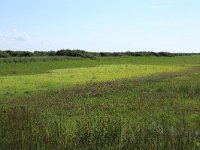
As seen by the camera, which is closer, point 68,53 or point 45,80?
point 45,80

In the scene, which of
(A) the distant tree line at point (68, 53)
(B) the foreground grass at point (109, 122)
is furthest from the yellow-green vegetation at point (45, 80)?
(A) the distant tree line at point (68, 53)

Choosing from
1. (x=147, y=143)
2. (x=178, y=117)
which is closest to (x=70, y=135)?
(x=147, y=143)

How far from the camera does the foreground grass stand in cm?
874

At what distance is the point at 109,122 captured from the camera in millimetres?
10133

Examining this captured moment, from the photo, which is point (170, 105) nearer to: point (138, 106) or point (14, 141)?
point (138, 106)

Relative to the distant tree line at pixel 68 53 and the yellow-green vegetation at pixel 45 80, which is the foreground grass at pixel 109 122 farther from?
the distant tree line at pixel 68 53

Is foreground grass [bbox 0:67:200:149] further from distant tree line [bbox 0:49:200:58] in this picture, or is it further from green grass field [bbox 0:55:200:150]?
distant tree line [bbox 0:49:200:58]

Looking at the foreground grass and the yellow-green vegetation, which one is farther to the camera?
the yellow-green vegetation

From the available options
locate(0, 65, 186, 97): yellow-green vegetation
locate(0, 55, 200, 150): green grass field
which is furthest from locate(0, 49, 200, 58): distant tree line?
locate(0, 55, 200, 150): green grass field

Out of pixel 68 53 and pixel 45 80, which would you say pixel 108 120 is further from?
pixel 68 53

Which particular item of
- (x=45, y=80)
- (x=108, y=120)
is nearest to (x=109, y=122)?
(x=108, y=120)

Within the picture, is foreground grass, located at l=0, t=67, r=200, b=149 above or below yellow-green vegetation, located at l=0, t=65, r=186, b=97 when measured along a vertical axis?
above

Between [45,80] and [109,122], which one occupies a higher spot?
[109,122]

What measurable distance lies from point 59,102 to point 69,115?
3385 millimetres
